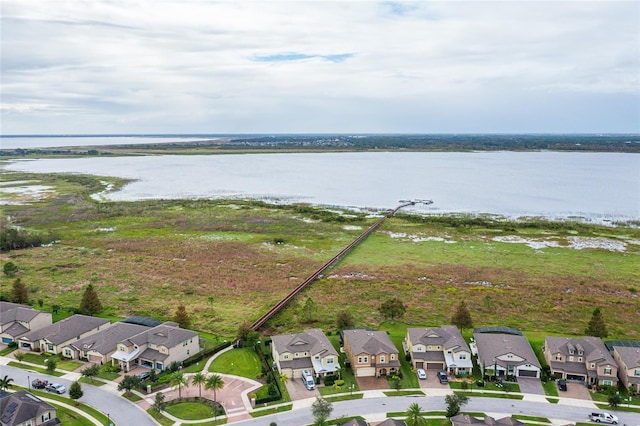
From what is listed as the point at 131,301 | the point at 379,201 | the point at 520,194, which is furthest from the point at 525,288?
the point at 520,194

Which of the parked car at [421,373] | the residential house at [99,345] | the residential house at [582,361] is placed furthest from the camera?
the residential house at [99,345]

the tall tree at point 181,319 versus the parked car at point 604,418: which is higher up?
the tall tree at point 181,319

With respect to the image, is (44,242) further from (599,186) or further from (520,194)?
(599,186)

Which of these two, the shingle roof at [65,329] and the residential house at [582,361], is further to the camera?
the shingle roof at [65,329]

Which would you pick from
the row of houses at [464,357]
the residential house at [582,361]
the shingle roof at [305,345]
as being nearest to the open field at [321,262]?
the shingle roof at [305,345]

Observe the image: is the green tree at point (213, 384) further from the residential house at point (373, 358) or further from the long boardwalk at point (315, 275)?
the long boardwalk at point (315, 275)

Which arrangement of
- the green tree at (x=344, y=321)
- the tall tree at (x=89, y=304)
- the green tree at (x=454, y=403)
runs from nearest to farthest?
the green tree at (x=454, y=403)
the green tree at (x=344, y=321)
the tall tree at (x=89, y=304)
